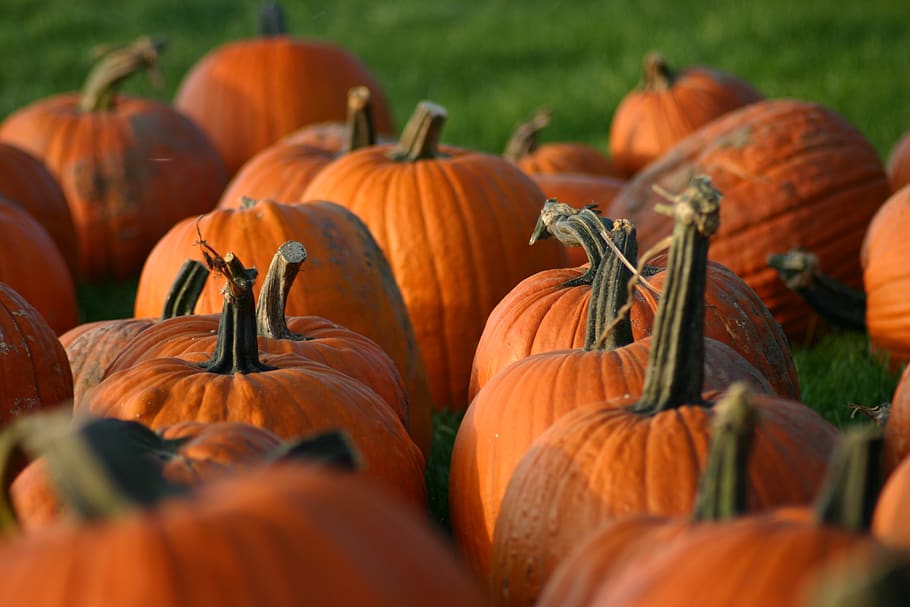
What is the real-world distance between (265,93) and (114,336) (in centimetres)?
335

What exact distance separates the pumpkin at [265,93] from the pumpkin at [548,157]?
A: 3.81 feet

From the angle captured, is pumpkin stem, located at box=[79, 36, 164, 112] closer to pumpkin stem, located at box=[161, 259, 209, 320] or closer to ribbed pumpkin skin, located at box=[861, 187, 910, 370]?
pumpkin stem, located at box=[161, 259, 209, 320]

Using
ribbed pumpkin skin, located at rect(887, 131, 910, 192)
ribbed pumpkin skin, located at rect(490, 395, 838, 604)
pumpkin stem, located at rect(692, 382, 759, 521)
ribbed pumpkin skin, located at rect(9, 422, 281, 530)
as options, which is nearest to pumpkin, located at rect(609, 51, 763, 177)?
ribbed pumpkin skin, located at rect(887, 131, 910, 192)

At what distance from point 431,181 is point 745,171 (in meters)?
1.10

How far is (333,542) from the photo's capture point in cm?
127

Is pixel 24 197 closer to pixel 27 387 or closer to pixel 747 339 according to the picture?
pixel 27 387

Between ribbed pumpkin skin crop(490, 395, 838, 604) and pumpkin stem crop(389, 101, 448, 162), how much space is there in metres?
2.08

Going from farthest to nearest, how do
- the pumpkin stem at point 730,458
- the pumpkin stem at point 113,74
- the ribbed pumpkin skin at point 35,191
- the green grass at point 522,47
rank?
1. the green grass at point 522,47
2. the pumpkin stem at point 113,74
3. the ribbed pumpkin skin at point 35,191
4. the pumpkin stem at point 730,458

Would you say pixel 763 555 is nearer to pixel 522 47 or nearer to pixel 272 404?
pixel 272 404

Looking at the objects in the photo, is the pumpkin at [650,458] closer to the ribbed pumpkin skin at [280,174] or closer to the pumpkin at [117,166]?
the ribbed pumpkin skin at [280,174]

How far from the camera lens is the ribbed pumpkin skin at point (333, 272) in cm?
349

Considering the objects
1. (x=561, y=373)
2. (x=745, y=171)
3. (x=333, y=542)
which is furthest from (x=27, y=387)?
(x=745, y=171)

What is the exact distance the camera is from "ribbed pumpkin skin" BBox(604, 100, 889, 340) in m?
4.25

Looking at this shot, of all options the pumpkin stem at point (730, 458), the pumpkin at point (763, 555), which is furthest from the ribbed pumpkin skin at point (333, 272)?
the pumpkin at point (763, 555)
